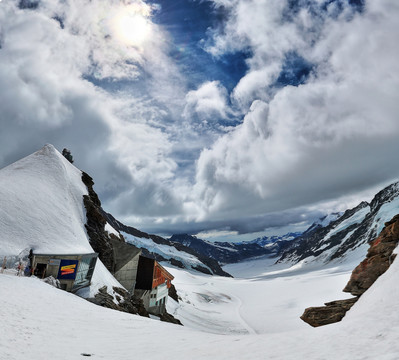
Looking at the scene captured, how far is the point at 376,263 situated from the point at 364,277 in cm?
130

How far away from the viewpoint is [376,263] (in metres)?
17.5

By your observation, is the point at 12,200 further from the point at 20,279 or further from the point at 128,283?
the point at 128,283

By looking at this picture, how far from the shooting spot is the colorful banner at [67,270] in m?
27.9

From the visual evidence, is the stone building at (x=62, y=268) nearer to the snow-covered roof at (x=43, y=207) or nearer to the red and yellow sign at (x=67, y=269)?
the red and yellow sign at (x=67, y=269)

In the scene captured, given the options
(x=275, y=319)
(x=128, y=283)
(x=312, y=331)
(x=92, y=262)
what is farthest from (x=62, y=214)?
(x=275, y=319)

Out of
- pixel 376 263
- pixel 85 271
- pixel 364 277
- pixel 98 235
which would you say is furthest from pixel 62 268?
pixel 376 263

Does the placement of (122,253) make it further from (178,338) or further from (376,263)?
(376,263)

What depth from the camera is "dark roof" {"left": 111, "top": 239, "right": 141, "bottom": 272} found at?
4838 cm

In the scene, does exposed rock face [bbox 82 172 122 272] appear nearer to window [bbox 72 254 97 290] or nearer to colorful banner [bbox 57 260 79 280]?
window [bbox 72 254 97 290]

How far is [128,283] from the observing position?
4659 centimetres

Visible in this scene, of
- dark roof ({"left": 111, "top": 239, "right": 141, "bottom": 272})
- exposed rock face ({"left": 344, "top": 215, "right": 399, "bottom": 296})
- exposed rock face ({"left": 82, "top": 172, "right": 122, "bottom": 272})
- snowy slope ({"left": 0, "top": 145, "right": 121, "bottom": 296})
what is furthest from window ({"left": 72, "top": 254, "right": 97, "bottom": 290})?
exposed rock face ({"left": 344, "top": 215, "right": 399, "bottom": 296})

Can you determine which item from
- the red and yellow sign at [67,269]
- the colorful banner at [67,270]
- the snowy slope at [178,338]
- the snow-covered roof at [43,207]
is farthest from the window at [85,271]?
the snowy slope at [178,338]

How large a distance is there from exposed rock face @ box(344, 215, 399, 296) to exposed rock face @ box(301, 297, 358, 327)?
0.99m

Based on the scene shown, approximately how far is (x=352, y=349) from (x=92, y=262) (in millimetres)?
31506
